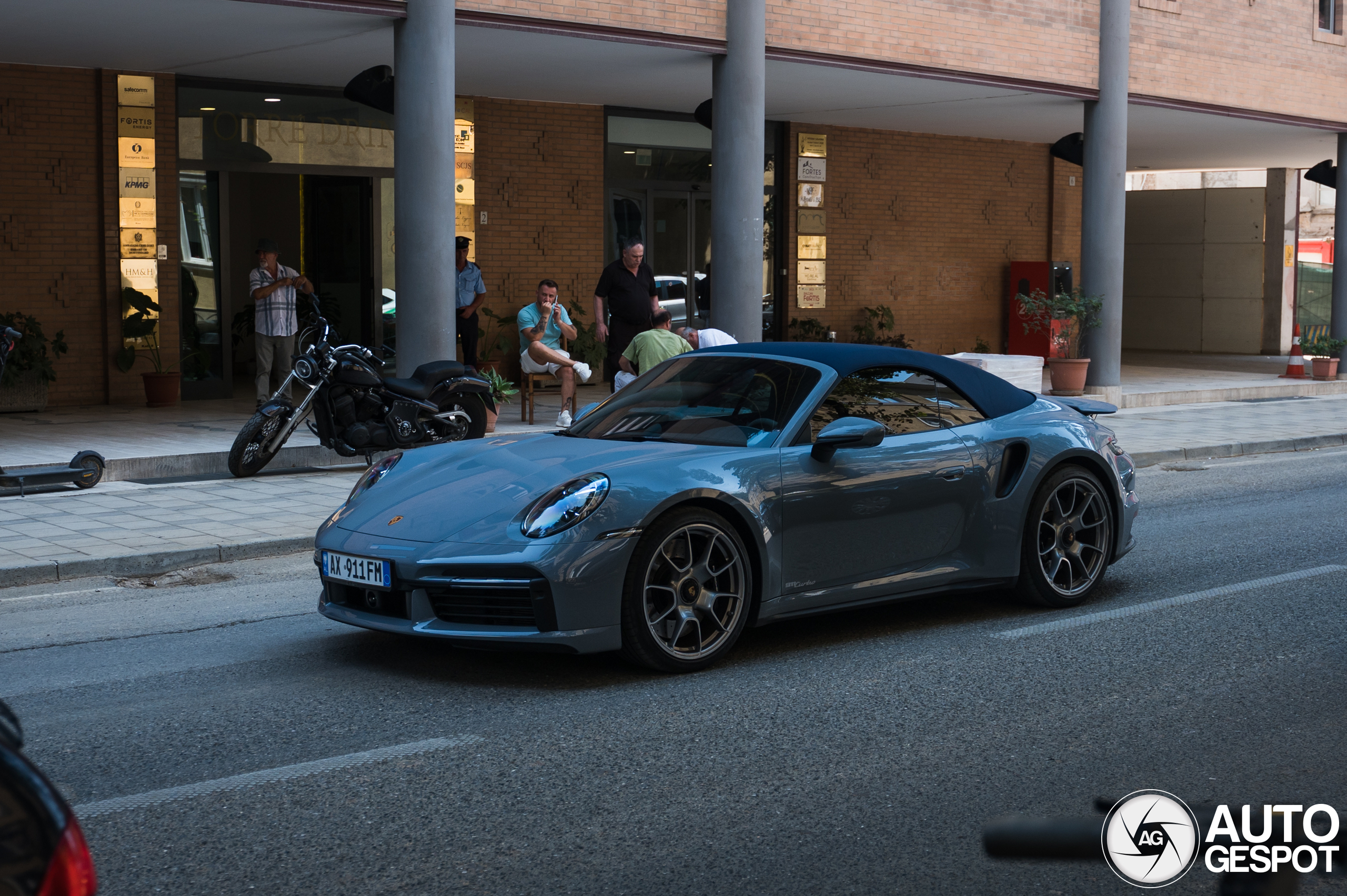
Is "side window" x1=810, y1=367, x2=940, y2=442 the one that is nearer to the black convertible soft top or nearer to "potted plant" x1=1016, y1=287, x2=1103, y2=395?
Result: the black convertible soft top

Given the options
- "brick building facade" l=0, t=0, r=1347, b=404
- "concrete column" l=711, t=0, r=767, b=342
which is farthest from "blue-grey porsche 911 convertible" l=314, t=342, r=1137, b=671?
"concrete column" l=711, t=0, r=767, b=342

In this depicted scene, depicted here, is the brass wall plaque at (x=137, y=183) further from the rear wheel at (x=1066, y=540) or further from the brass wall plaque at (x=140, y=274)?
the rear wheel at (x=1066, y=540)

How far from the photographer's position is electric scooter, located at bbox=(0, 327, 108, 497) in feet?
32.3

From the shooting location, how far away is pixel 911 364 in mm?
6633

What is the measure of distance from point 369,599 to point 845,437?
1979 mm

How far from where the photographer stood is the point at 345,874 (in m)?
3.62

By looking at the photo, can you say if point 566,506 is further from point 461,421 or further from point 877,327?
point 877,327

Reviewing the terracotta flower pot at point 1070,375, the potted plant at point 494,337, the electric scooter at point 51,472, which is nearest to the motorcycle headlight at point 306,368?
the electric scooter at point 51,472

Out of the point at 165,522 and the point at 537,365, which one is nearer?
the point at 165,522

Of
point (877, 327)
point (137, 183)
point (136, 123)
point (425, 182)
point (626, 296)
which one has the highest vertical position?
point (136, 123)

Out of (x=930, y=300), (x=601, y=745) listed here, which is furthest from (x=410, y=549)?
(x=930, y=300)

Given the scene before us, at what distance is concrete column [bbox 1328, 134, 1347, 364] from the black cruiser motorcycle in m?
15.9

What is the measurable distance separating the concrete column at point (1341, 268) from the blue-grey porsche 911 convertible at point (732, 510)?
56.2ft

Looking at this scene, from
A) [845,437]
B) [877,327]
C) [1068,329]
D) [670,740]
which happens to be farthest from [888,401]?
[877,327]
